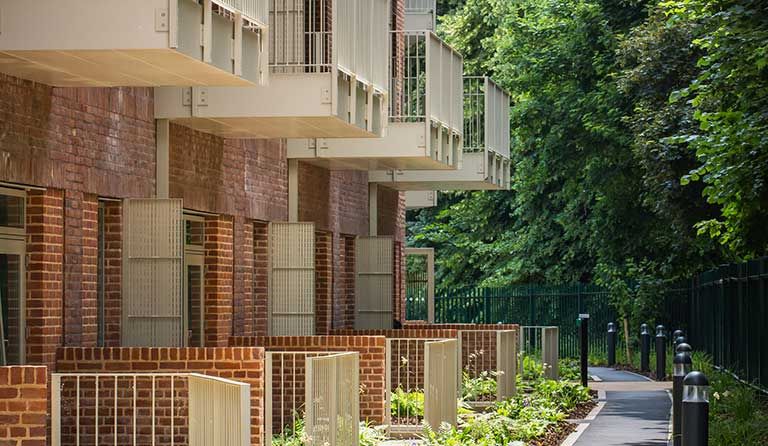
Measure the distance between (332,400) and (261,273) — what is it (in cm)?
904

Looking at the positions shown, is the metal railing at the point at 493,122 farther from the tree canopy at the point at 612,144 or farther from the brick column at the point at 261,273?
the brick column at the point at 261,273

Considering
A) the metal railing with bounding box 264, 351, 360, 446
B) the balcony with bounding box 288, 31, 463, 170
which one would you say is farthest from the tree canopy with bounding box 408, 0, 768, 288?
the metal railing with bounding box 264, 351, 360, 446

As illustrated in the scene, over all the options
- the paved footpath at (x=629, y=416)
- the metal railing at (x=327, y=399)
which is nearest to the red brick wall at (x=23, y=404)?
the metal railing at (x=327, y=399)

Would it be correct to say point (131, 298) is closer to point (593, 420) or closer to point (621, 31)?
point (593, 420)

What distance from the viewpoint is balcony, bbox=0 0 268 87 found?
493 inches

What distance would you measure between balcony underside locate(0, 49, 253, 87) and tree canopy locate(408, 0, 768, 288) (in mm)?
5698

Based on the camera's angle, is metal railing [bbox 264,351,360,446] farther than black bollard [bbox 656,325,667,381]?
No

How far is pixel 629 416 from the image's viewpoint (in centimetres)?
2256

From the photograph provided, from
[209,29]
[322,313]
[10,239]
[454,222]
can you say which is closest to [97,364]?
[10,239]

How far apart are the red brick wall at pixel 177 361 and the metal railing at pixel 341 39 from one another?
456 cm

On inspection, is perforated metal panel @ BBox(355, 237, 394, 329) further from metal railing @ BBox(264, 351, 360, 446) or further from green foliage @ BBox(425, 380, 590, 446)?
metal railing @ BBox(264, 351, 360, 446)

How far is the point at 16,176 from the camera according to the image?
45.3 feet

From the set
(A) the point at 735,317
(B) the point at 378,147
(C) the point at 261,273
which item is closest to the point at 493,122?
(A) the point at 735,317

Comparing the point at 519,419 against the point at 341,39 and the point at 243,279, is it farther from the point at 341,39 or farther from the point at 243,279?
the point at 341,39
